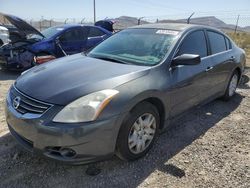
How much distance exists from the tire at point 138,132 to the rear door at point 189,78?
0.44 meters

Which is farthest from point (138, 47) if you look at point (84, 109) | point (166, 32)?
point (84, 109)

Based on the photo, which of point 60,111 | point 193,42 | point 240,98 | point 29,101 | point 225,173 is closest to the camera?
point 60,111

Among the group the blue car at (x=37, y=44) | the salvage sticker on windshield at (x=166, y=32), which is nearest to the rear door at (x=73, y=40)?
the blue car at (x=37, y=44)

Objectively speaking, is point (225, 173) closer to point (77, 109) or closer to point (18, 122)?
point (77, 109)

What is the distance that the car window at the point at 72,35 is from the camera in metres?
8.52

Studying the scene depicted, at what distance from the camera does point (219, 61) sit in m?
4.70

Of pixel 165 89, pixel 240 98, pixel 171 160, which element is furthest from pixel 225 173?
pixel 240 98

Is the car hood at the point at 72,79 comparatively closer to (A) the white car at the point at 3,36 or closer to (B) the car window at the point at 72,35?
(B) the car window at the point at 72,35

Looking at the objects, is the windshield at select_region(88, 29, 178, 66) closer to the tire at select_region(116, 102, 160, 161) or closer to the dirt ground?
the tire at select_region(116, 102, 160, 161)

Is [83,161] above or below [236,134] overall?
above

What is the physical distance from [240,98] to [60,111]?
454 centimetres

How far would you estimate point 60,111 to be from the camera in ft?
8.64

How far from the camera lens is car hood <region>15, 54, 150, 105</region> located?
2.79m

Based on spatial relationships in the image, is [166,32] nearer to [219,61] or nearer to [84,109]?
[219,61]
